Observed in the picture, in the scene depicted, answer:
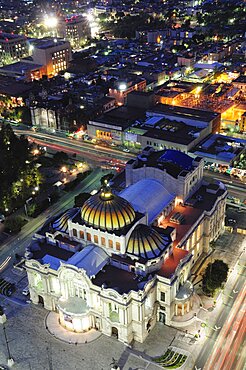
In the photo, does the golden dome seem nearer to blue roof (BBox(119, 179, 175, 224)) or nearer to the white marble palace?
the white marble palace

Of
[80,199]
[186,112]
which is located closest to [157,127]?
[186,112]

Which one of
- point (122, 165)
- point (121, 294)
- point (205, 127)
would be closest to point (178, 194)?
point (121, 294)

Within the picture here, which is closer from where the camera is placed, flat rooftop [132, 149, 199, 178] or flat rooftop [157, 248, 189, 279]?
flat rooftop [157, 248, 189, 279]

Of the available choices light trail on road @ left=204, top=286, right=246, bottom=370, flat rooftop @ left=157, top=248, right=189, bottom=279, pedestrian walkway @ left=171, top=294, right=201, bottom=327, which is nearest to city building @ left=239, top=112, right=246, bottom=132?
flat rooftop @ left=157, top=248, right=189, bottom=279

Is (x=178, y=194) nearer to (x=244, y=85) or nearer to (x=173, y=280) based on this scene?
(x=173, y=280)

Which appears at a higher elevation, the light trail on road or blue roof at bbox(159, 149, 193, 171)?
blue roof at bbox(159, 149, 193, 171)

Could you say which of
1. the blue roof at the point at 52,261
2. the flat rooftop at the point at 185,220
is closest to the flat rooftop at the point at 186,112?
the flat rooftop at the point at 185,220

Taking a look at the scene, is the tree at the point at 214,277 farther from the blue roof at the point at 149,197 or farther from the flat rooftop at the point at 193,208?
the blue roof at the point at 149,197

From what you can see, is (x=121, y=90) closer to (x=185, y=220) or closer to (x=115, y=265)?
(x=185, y=220)
